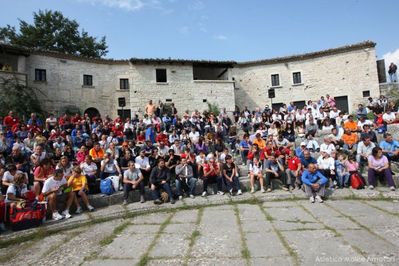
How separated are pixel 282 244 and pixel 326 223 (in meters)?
1.38

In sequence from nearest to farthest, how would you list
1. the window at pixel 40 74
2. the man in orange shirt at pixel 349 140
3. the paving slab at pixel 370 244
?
the paving slab at pixel 370 244, the man in orange shirt at pixel 349 140, the window at pixel 40 74

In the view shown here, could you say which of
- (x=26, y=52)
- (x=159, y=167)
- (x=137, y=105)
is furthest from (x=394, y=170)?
(x=26, y=52)

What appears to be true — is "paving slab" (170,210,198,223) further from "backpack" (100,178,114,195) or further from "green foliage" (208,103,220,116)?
"green foliage" (208,103,220,116)

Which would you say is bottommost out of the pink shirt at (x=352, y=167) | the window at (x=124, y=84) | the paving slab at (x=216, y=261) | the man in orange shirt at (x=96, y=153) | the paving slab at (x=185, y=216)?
the paving slab at (x=216, y=261)

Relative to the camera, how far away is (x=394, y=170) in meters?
8.64

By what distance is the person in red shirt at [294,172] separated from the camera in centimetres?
795

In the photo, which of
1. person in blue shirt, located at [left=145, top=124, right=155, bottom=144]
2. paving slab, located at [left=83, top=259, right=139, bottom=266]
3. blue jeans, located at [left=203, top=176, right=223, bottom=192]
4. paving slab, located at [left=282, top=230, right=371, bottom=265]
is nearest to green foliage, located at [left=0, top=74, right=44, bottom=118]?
person in blue shirt, located at [left=145, top=124, right=155, bottom=144]

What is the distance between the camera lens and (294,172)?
8.02 metres

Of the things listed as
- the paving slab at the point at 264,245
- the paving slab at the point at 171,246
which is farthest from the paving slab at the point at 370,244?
the paving slab at the point at 171,246

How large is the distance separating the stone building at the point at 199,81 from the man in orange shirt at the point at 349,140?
13.4 metres

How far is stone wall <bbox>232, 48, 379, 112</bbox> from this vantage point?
70.6 ft

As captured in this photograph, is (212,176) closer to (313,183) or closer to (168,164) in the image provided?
(168,164)

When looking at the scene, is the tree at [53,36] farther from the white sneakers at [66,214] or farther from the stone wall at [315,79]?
the white sneakers at [66,214]

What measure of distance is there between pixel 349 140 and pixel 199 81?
1479 centimetres
